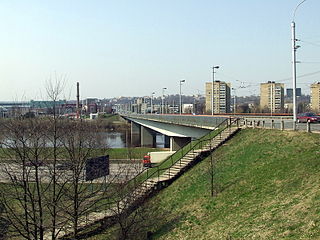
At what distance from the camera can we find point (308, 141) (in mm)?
17312

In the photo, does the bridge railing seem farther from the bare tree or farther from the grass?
the bare tree

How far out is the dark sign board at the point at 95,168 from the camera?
15391 millimetres

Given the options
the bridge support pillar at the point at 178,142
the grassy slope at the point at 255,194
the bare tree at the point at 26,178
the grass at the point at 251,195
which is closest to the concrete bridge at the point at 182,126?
the bridge support pillar at the point at 178,142

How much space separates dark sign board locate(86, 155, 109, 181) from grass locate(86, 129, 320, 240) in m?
2.50

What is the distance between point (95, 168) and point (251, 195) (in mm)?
7311

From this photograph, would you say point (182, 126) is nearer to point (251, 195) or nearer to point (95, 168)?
point (95, 168)

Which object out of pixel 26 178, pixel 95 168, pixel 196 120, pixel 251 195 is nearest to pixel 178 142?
pixel 196 120

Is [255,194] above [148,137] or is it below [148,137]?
above

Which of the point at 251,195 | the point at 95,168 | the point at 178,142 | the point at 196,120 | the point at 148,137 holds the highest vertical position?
the point at 196,120

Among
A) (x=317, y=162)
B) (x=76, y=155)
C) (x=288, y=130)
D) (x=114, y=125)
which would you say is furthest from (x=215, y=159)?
(x=114, y=125)

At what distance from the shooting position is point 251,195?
13.9 m

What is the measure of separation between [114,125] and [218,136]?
8976 centimetres

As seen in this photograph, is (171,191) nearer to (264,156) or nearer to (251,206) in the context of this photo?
(264,156)

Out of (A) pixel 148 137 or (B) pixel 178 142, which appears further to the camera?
(A) pixel 148 137
